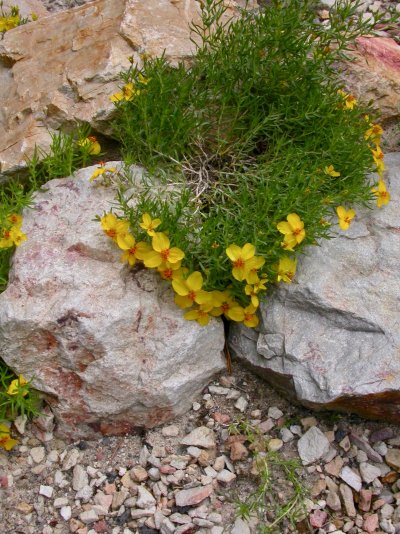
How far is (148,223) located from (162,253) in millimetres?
156

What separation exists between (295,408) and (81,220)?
1439 mm

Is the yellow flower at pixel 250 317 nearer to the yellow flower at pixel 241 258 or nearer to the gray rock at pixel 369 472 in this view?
the yellow flower at pixel 241 258

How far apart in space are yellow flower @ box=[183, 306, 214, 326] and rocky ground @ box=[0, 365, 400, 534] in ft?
1.29

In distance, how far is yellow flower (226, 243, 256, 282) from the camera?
311cm

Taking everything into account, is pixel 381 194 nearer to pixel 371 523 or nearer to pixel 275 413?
pixel 275 413

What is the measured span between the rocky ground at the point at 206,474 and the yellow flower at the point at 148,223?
2.91 feet

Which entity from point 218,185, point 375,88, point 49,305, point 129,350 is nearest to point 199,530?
point 129,350

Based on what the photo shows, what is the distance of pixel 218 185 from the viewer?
362cm

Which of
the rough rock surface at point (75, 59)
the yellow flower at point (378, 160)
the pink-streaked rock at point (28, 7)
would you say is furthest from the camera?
the pink-streaked rock at point (28, 7)

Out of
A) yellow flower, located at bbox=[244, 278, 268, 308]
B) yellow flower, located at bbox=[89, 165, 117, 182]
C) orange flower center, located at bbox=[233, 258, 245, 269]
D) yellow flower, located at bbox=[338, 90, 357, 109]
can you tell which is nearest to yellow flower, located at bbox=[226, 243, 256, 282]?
orange flower center, located at bbox=[233, 258, 245, 269]

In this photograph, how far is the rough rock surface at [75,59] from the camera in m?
3.84

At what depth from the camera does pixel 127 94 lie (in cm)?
362

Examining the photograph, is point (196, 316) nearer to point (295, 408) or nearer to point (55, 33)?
point (295, 408)

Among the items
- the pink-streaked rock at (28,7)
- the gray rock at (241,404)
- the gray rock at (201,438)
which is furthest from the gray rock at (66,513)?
the pink-streaked rock at (28,7)
